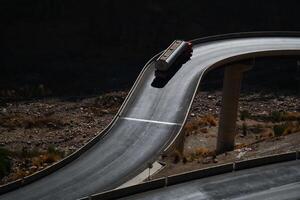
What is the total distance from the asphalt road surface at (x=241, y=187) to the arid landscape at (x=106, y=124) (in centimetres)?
413

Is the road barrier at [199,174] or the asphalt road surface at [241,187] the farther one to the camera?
the road barrier at [199,174]

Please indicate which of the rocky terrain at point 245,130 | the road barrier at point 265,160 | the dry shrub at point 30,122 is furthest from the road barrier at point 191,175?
the dry shrub at point 30,122

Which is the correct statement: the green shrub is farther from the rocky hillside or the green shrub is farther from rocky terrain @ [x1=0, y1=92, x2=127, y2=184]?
the rocky hillside

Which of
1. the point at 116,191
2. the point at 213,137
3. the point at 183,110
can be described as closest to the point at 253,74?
the point at 213,137

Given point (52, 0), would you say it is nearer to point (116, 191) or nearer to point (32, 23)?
point (32, 23)

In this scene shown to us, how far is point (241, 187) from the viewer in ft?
117

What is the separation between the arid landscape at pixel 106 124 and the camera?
4822 cm

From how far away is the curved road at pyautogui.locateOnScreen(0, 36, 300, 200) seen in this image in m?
37.9

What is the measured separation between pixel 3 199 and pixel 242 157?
61.6 feet

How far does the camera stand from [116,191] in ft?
111

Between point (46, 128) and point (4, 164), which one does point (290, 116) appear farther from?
point (4, 164)

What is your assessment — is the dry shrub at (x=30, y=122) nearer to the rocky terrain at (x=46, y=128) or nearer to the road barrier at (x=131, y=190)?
the rocky terrain at (x=46, y=128)

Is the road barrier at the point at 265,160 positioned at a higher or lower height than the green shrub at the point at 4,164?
higher

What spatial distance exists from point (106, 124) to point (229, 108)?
16712 millimetres
